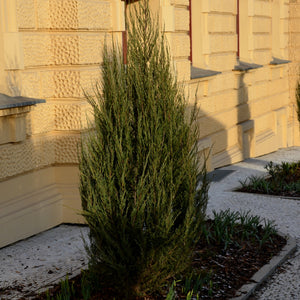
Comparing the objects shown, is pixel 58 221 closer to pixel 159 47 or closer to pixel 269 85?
pixel 159 47

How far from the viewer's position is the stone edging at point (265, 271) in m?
5.43

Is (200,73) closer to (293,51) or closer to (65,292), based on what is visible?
(293,51)

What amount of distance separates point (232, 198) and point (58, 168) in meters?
2.81

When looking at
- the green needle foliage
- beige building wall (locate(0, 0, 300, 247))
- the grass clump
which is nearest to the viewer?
the green needle foliage

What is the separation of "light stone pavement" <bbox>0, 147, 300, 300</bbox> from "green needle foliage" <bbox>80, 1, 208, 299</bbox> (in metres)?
0.47

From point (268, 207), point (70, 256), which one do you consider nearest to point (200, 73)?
point (268, 207)

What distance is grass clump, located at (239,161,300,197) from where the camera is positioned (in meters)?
9.78

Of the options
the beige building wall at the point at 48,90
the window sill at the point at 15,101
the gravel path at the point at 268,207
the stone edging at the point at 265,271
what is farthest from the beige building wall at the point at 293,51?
the window sill at the point at 15,101

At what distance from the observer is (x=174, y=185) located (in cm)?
493

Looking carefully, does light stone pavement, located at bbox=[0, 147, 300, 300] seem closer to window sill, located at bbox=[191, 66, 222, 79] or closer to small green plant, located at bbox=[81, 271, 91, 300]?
small green plant, located at bbox=[81, 271, 91, 300]

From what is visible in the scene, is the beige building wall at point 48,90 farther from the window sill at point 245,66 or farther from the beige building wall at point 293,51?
the beige building wall at point 293,51

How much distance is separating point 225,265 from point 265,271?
360mm

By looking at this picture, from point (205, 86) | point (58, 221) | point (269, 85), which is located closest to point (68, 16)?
point (58, 221)

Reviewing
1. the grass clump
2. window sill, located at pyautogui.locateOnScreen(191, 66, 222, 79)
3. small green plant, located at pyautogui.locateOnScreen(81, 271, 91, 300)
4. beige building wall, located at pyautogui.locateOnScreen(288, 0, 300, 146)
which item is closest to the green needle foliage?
small green plant, located at pyautogui.locateOnScreen(81, 271, 91, 300)
